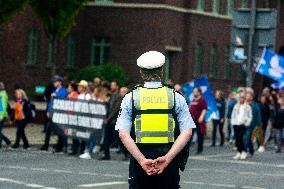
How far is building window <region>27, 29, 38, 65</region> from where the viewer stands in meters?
47.2

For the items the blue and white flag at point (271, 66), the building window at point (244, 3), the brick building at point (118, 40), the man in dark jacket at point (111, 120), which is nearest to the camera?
the man in dark jacket at point (111, 120)

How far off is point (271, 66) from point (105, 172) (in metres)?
12.7

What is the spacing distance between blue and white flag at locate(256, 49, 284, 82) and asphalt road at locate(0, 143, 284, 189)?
18.5ft

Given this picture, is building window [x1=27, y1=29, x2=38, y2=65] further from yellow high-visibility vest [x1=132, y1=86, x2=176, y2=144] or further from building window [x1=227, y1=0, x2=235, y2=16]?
yellow high-visibility vest [x1=132, y1=86, x2=176, y2=144]

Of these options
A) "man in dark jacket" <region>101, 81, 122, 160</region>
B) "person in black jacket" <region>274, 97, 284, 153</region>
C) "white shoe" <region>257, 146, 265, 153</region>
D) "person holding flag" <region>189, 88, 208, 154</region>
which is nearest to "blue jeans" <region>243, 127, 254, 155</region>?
"person holding flag" <region>189, 88, 208, 154</region>

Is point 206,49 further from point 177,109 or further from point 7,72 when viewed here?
point 177,109

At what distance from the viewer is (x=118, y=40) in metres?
50.5

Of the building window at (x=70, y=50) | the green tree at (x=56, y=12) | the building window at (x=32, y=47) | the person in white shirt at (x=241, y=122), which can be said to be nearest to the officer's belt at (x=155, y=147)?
the person in white shirt at (x=241, y=122)

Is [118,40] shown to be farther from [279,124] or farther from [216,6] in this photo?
[279,124]

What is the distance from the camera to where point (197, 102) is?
2697 cm

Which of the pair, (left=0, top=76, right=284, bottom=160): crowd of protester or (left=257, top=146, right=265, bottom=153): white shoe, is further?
(left=257, top=146, right=265, bottom=153): white shoe

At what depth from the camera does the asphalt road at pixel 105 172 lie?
17.0 m

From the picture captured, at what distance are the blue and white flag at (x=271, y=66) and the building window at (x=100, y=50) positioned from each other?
67.8ft

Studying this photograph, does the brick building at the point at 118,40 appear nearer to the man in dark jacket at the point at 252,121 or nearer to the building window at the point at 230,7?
the building window at the point at 230,7
